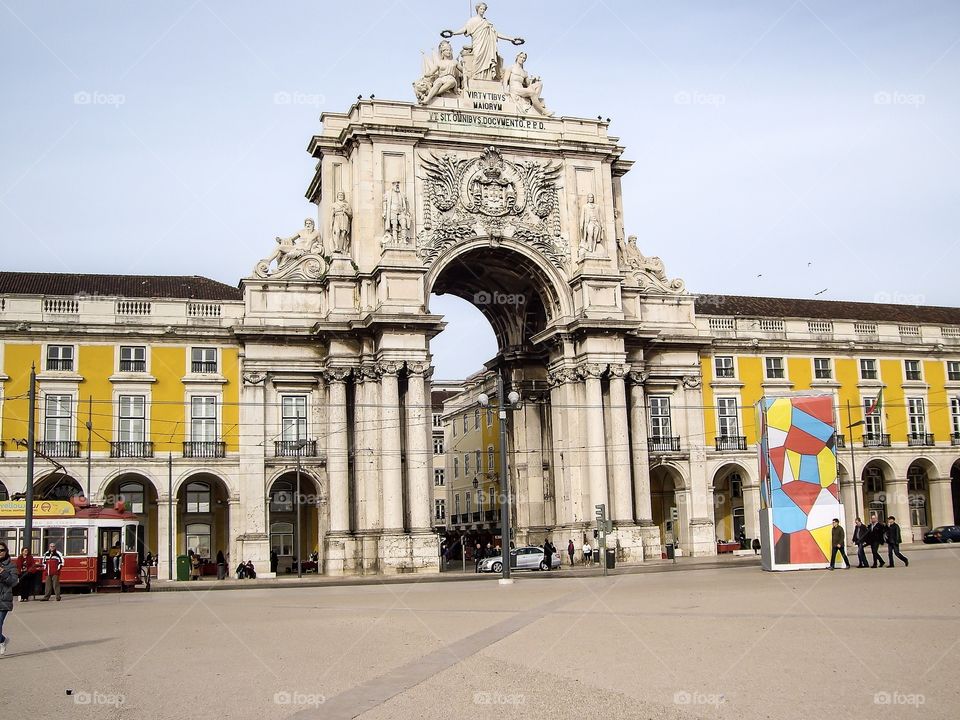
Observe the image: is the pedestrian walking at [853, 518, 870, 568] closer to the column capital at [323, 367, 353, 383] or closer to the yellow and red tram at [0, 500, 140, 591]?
the column capital at [323, 367, 353, 383]

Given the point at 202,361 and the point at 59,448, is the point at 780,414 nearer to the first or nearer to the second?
the point at 202,361

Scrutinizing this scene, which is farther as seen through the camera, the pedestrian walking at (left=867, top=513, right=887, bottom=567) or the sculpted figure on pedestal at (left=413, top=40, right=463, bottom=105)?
the sculpted figure on pedestal at (left=413, top=40, right=463, bottom=105)

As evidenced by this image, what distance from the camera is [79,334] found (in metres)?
49.4

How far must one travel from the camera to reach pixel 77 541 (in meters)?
37.8

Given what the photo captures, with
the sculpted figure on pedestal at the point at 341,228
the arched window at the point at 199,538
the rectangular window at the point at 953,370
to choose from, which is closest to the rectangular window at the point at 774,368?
the rectangular window at the point at 953,370

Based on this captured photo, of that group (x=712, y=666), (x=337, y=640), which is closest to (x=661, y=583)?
(x=337, y=640)

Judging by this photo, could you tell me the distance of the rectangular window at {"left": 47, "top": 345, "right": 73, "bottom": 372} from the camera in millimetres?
49031

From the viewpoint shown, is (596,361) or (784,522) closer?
(784,522)

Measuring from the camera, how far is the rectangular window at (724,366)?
59031 mm

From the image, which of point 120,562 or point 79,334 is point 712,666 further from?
point 79,334

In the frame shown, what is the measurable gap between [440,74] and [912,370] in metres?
32.6

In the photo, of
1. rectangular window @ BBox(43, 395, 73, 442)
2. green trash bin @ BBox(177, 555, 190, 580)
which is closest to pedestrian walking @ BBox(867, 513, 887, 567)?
green trash bin @ BBox(177, 555, 190, 580)

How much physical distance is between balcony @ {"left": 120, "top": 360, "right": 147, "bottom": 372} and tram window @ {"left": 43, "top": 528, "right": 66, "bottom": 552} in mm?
13485

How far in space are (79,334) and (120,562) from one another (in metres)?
14.7
